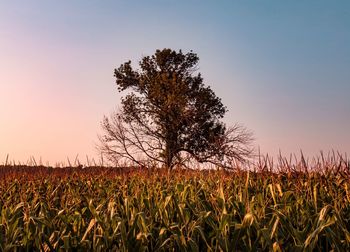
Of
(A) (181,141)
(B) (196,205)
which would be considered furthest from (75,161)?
(A) (181,141)

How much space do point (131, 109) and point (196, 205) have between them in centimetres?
2656

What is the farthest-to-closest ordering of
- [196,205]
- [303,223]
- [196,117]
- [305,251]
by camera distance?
[196,117] < [196,205] < [303,223] < [305,251]

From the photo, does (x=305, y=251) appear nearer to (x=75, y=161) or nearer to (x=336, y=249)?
(x=336, y=249)

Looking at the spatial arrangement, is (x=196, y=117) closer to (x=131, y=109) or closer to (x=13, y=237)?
(x=131, y=109)

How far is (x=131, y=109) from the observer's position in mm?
32281

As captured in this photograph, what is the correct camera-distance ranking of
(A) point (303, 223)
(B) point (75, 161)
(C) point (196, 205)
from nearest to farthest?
(A) point (303, 223) < (C) point (196, 205) < (B) point (75, 161)

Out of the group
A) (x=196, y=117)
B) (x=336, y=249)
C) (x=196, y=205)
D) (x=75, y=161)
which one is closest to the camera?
(x=336, y=249)

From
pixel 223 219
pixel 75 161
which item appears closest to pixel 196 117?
pixel 75 161

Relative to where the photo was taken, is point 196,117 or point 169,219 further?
point 196,117

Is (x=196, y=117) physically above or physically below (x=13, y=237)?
above

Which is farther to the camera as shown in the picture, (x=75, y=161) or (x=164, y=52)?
(x=164, y=52)

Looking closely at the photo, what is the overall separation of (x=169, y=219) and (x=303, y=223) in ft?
4.72

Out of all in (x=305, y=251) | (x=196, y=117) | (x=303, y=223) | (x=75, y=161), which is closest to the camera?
(x=305, y=251)

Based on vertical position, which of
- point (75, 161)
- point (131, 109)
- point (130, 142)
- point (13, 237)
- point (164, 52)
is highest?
point (164, 52)
